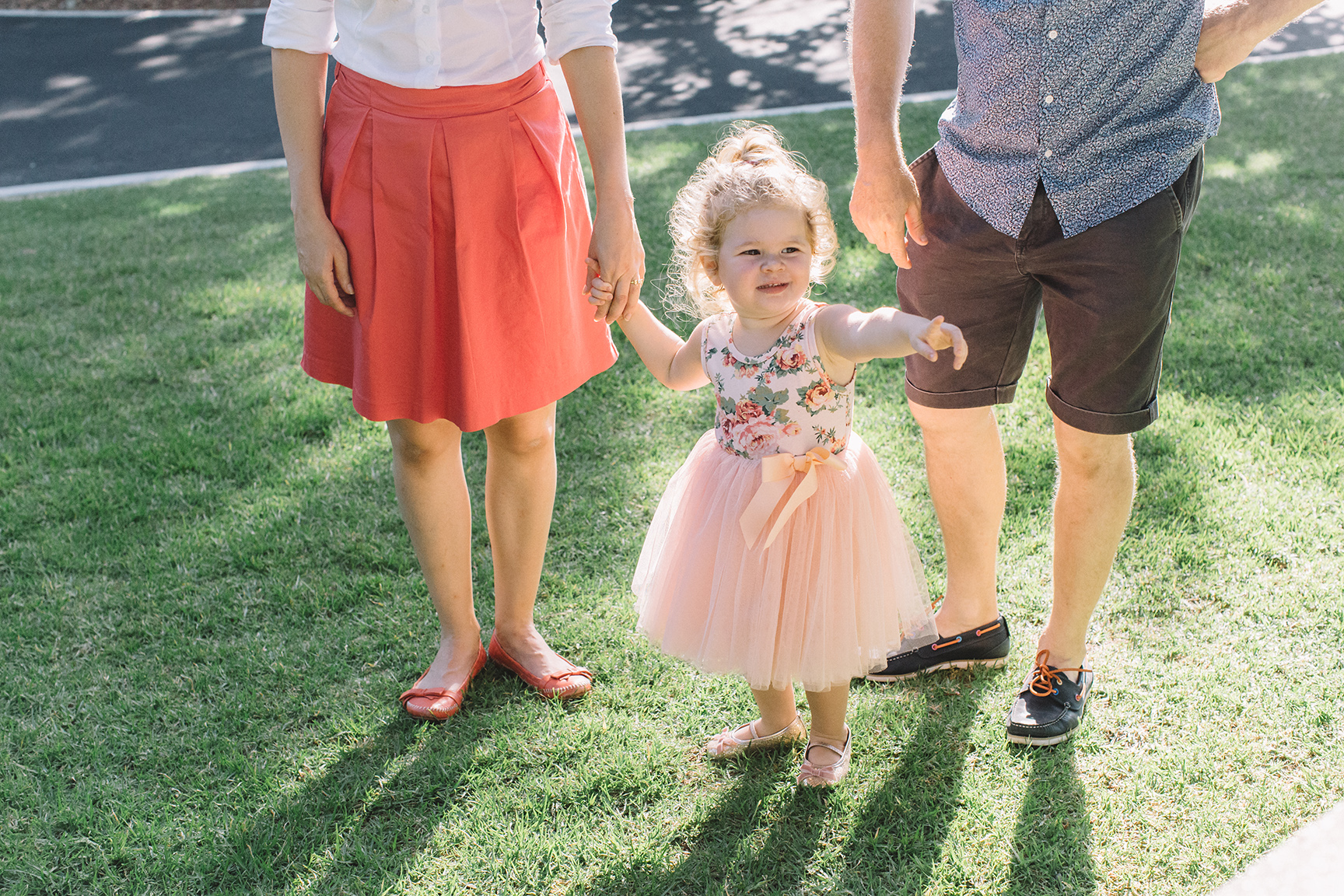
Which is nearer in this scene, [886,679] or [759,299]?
[759,299]

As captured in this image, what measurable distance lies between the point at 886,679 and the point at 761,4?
1130 cm

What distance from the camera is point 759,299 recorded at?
197 cm

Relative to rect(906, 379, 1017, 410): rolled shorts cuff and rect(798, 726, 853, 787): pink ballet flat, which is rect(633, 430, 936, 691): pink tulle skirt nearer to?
rect(798, 726, 853, 787): pink ballet flat

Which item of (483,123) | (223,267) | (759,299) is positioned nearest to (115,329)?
(223,267)

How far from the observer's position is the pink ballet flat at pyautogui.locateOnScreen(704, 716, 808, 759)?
2.27m

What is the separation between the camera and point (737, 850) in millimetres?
2051

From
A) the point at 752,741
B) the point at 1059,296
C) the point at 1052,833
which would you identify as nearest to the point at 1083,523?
the point at 1059,296

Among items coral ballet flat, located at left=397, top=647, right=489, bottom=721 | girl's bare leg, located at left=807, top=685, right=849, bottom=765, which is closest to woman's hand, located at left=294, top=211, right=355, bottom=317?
coral ballet flat, located at left=397, top=647, right=489, bottom=721

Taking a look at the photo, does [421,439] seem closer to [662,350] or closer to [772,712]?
[662,350]

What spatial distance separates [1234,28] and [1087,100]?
261 millimetres

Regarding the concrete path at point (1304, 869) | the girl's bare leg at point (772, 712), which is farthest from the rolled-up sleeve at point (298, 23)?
the concrete path at point (1304, 869)

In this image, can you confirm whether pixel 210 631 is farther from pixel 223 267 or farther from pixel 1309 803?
pixel 223 267

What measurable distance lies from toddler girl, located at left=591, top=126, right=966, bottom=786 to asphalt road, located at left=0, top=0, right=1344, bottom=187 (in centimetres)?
647

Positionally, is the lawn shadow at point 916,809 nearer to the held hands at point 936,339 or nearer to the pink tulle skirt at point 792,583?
the pink tulle skirt at point 792,583
